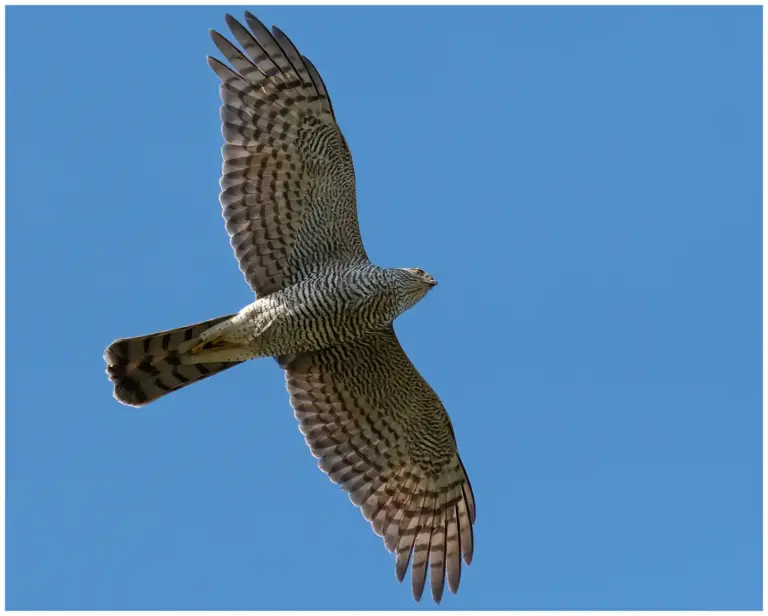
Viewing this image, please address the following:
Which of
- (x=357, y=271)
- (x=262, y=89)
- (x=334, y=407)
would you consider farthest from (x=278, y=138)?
(x=334, y=407)

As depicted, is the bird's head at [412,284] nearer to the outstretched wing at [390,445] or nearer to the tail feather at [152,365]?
the outstretched wing at [390,445]

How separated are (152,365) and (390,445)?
2.93 metres

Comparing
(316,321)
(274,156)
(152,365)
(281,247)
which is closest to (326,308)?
(316,321)

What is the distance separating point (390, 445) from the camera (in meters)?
17.5

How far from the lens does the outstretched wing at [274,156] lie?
16.5 metres

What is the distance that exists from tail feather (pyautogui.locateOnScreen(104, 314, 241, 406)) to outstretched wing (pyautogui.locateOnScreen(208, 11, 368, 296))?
2.85 ft

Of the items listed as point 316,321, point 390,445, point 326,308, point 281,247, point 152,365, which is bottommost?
point 152,365

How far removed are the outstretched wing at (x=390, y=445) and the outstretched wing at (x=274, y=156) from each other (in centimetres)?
130

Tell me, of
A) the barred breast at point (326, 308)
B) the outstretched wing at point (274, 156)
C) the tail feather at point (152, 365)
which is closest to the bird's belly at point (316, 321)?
the barred breast at point (326, 308)

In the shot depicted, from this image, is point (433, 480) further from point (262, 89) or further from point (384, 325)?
point (262, 89)

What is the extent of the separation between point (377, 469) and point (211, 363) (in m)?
2.34

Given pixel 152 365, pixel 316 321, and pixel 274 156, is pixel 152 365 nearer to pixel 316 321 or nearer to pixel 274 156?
pixel 316 321

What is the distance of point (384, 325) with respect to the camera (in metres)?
16.5

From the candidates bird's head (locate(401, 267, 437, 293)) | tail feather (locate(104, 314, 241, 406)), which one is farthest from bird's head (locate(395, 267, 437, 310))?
tail feather (locate(104, 314, 241, 406))
